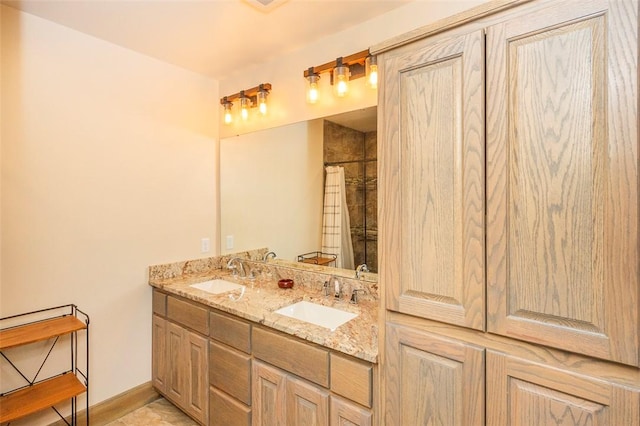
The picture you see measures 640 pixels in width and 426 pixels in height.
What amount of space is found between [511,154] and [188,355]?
84.6 inches

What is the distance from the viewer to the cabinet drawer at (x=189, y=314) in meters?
1.99

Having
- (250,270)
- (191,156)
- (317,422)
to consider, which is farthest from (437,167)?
(191,156)

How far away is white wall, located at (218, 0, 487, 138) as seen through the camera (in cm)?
174

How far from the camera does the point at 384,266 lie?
49.1 inches

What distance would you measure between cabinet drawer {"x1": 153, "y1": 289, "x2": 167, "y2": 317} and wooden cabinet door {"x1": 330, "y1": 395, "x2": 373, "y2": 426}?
5.03 feet

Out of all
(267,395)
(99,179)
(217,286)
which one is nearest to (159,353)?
(217,286)

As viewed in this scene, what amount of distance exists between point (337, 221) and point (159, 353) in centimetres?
167

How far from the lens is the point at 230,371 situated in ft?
5.90

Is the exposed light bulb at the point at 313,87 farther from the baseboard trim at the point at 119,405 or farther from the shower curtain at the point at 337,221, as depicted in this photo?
the baseboard trim at the point at 119,405

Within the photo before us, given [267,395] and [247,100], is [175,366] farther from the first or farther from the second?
[247,100]

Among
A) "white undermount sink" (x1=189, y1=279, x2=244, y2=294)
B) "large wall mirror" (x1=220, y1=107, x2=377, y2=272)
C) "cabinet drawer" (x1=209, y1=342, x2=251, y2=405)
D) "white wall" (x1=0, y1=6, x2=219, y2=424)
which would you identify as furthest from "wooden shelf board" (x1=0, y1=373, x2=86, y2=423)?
"large wall mirror" (x1=220, y1=107, x2=377, y2=272)

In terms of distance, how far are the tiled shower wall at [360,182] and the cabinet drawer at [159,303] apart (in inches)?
57.0

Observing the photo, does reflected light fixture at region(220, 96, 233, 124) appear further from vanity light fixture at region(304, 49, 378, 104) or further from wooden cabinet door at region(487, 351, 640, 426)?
wooden cabinet door at region(487, 351, 640, 426)

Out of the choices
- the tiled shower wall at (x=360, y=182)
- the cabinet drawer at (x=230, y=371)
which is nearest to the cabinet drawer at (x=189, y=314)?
the cabinet drawer at (x=230, y=371)
